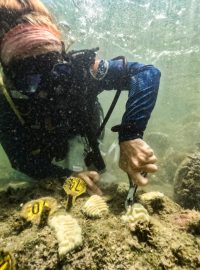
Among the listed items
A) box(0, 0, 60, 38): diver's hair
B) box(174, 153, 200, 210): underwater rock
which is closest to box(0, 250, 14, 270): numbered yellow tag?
box(0, 0, 60, 38): diver's hair

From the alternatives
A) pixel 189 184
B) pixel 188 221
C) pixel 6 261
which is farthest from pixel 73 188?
pixel 189 184

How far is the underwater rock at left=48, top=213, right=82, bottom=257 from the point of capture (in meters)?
1.92

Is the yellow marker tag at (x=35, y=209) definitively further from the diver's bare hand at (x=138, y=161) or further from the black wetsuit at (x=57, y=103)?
the black wetsuit at (x=57, y=103)

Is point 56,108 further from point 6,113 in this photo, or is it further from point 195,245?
point 195,245

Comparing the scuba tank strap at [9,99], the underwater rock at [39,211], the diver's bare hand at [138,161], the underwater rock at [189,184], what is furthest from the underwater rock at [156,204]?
the scuba tank strap at [9,99]

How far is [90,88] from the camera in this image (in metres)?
4.00

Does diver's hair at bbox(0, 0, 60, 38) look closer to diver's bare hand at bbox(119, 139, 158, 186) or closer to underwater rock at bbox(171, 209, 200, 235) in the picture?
diver's bare hand at bbox(119, 139, 158, 186)

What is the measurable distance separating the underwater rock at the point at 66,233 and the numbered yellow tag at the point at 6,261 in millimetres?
344

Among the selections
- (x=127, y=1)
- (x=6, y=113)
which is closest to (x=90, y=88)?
(x=6, y=113)

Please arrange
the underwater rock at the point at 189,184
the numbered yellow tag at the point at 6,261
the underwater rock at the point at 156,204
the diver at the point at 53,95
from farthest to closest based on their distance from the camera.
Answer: the underwater rock at the point at 189,184
the diver at the point at 53,95
the underwater rock at the point at 156,204
the numbered yellow tag at the point at 6,261

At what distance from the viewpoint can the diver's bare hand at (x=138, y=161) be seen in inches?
102

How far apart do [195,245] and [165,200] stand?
31.3 inches

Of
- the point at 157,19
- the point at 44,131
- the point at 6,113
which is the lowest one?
the point at 44,131

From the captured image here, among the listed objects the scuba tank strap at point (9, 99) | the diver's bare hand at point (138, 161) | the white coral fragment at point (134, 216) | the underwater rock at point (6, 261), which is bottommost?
the white coral fragment at point (134, 216)
